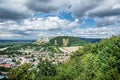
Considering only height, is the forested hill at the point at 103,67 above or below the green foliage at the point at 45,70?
above

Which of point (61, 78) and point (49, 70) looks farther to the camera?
point (49, 70)

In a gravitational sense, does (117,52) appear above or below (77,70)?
above

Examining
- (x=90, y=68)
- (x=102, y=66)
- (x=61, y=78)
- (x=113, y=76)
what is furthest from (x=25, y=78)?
(x=113, y=76)

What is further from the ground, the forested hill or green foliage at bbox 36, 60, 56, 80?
the forested hill

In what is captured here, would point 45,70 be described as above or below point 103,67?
below

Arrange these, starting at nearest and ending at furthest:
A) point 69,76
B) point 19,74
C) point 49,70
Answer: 1. point 69,76
2. point 19,74
3. point 49,70

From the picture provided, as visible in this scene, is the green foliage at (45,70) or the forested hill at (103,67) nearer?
the forested hill at (103,67)

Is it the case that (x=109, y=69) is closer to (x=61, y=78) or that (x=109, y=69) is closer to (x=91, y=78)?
(x=91, y=78)

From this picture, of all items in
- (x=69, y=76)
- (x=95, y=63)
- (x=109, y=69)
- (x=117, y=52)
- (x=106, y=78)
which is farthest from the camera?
(x=69, y=76)

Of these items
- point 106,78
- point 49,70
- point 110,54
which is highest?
point 110,54

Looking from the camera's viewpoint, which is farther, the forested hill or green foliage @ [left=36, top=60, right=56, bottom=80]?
green foliage @ [left=36, top=60, right=56, bottom=80]

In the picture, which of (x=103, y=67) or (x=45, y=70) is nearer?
(x=103, y=67)
